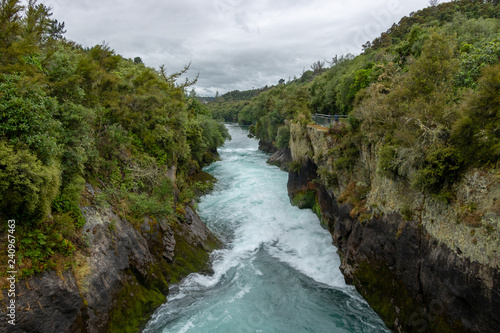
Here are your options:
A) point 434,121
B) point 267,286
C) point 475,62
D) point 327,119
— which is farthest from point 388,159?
point 327,119

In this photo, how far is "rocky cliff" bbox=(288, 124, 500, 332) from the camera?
6.87m

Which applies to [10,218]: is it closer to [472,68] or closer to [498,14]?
[472,68]

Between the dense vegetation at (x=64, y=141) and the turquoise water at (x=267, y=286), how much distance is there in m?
3.78

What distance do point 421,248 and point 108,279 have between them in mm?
9851

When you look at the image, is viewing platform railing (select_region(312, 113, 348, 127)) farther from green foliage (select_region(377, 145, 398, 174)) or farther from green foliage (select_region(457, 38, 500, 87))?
green foliage (select_region(377, 145, 398, 174))

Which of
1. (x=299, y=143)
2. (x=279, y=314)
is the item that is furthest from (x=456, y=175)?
(x=299, y=143)

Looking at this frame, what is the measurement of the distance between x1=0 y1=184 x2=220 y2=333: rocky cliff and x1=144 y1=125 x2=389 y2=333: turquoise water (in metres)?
0.80

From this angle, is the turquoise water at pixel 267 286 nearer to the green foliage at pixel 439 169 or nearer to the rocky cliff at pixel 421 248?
the rocky cliff at pixel 421 248

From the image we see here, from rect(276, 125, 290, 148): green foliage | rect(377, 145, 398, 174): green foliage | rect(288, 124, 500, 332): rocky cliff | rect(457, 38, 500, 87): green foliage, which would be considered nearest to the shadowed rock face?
rect(288, 124, 500, 332): rocky cliff

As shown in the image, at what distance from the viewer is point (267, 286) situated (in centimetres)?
1258

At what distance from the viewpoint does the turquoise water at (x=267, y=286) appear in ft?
33.0

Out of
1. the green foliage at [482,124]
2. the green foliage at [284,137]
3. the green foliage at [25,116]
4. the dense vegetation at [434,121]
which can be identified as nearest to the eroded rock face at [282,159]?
the green foliage at [284,137]

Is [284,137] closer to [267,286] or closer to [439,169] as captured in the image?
[267,286]

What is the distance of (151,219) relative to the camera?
1191cm
